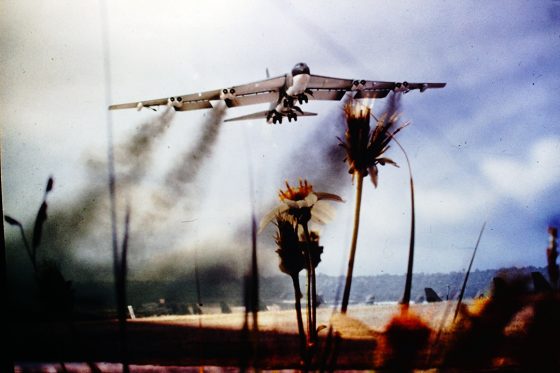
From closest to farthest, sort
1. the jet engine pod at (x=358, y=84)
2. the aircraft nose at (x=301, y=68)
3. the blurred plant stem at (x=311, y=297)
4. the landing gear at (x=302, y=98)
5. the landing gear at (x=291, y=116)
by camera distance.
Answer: the blurred plant stem at (x=311, y=297) < the aircraft nose at (x=301, y=68) < the landing gear at (x=291, y=116) < the landing gear at (x=302, y=98) < the jet engine pod at (x=358, y=84)

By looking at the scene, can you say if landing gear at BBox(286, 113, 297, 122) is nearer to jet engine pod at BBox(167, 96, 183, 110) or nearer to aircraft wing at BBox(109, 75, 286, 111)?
aircraft wing at BBox(109, 75, 286, 111)

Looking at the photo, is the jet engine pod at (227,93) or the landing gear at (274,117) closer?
the landing gear at (274,117)

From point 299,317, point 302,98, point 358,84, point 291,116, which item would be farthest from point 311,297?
point 358,84

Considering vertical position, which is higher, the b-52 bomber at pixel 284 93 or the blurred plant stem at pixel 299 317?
the b-52 bomber at pixel 284 93

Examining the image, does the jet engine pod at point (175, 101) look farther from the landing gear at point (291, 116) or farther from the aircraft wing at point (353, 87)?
the aircraft wing at point (353, 87)

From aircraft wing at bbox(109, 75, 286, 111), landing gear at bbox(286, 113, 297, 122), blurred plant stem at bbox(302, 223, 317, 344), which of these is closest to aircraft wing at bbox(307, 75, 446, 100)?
aircraft wing at bbox(109, 75, 286, 111)

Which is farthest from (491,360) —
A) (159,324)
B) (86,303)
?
(86,303)

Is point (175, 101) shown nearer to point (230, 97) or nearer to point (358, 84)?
point (230, 97)

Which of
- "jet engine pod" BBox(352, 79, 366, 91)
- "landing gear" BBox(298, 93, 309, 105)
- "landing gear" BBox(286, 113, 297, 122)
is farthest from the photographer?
"jet engine pod" BBox(352, 79, 366, 91)

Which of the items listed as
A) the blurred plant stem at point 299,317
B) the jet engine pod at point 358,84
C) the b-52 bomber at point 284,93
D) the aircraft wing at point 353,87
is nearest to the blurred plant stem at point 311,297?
the blurred plant stem at point 299,317
